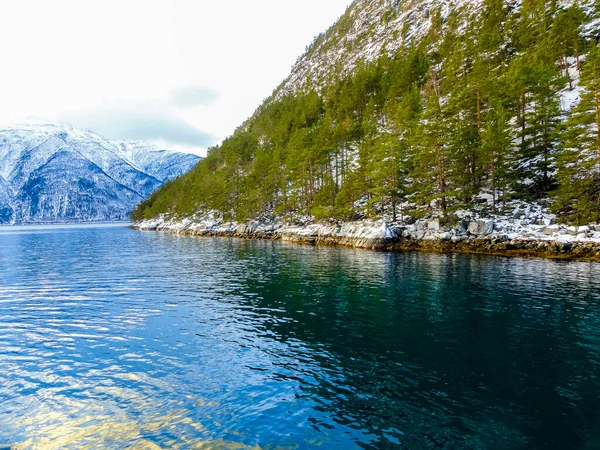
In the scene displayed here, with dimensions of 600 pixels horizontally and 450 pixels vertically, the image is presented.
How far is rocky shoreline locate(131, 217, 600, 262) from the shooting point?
38.4 meters

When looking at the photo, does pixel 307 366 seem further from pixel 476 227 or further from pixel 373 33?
pixel 373 33

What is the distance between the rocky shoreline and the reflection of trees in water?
9.63 m

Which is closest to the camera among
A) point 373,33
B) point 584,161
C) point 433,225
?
→ point 584,161

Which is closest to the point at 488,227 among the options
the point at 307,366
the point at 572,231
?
the point at 572,231

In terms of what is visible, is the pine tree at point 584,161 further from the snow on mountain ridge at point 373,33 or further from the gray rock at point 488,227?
the snow on mountain ridge at point 373,33

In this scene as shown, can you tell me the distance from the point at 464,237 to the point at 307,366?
41921 millimetres

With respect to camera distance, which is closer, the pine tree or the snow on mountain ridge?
the pine tree

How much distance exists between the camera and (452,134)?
166 feet

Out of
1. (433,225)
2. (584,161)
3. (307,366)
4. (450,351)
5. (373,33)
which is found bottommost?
(307,366)

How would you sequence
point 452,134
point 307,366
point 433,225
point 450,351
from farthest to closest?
point 433,225, point 452,134, point 450,351, point 307,366

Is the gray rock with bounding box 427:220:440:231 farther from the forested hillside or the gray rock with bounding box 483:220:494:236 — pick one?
the gray rock with bounding box 483:220:494:236

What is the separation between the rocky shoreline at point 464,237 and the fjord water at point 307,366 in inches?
554

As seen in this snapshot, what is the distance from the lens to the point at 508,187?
5153 centimetres

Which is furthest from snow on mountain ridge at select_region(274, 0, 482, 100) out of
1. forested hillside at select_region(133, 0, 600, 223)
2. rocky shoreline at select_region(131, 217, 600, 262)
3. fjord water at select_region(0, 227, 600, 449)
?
fjord water at select_region(0, 227, 600, 449)
